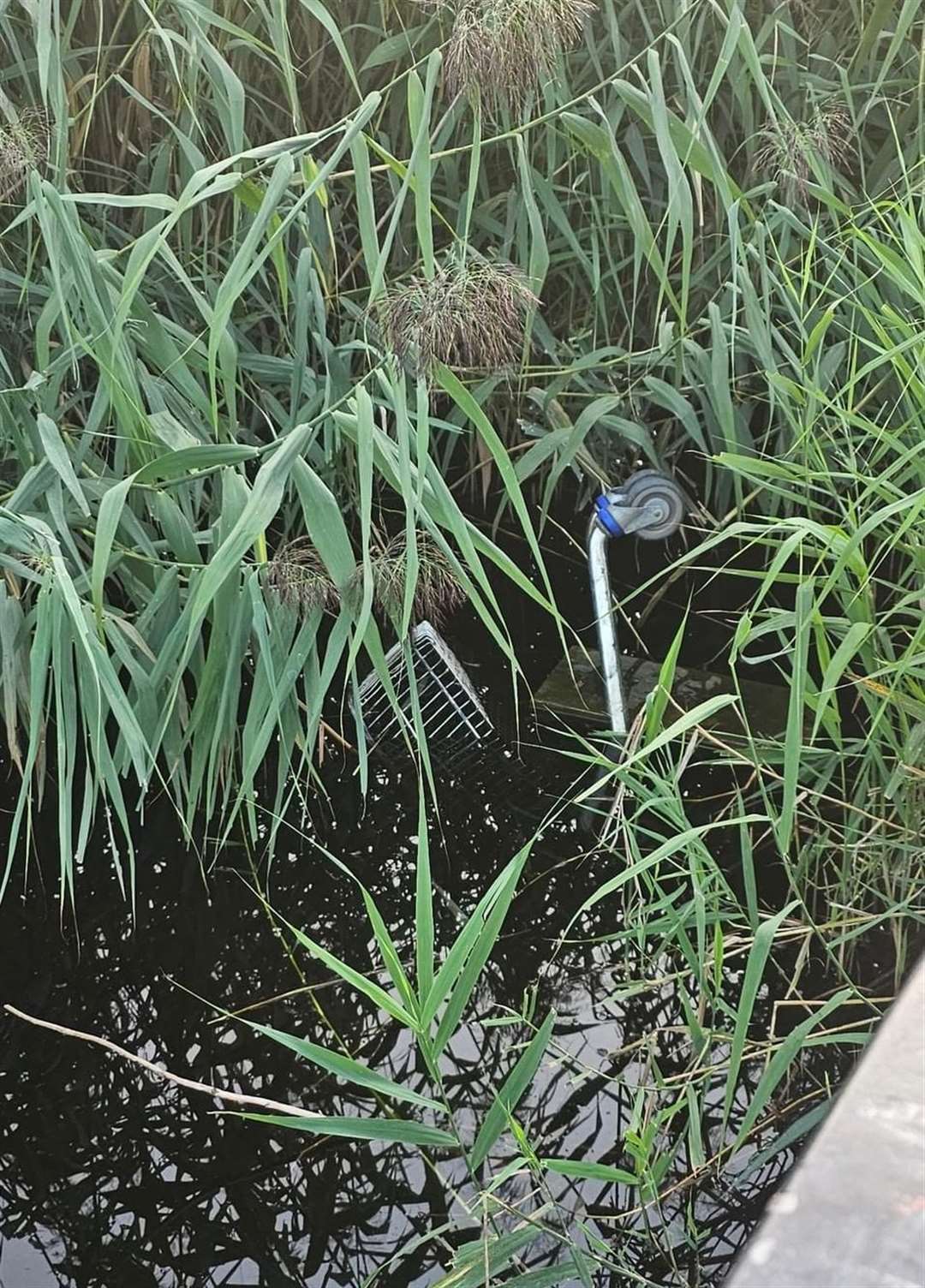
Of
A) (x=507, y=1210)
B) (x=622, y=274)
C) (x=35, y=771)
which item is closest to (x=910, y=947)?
(x=507, y=1210)

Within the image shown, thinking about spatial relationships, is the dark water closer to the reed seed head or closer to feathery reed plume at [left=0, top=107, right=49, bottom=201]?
the reed seed head

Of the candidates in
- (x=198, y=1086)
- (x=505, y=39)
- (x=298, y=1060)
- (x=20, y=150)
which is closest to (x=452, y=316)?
(x=505, y=39)

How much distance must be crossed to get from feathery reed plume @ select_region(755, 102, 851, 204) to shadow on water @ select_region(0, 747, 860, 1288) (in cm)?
88

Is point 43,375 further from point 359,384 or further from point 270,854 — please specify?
point 270,854

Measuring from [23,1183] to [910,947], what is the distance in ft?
3.06

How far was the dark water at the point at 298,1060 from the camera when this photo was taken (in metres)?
1.24

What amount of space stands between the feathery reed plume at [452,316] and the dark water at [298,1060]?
59cm

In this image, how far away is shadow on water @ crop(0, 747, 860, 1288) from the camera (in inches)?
48.9

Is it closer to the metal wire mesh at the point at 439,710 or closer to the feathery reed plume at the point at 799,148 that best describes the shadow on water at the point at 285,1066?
the metal wire mesh at the point at 439,710

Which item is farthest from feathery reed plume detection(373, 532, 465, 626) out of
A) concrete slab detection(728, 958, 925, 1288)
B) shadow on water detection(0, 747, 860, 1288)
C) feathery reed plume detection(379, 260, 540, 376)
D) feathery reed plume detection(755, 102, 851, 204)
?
concrete slab detection(728, 958, 925, 1288)

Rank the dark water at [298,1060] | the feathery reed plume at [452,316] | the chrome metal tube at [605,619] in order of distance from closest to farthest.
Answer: the feathery reed plume at [452,316] → the dark water at [298,1060] → the chrome metal tube at [605,619]

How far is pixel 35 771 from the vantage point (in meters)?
1.64

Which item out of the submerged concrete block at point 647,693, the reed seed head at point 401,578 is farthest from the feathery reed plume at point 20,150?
the submerged concrete block at point 647,693

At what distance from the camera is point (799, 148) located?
5.03 feet
